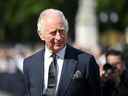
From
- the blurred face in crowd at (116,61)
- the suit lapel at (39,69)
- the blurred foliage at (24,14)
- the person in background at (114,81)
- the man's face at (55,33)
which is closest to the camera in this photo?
the man's face at (55,33)

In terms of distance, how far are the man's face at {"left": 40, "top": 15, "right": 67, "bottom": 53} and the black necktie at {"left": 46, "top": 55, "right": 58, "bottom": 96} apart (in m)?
0.14

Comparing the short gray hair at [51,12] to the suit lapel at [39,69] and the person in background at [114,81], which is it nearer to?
the suit lapel at [39,69]

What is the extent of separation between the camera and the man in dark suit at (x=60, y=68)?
845 cm

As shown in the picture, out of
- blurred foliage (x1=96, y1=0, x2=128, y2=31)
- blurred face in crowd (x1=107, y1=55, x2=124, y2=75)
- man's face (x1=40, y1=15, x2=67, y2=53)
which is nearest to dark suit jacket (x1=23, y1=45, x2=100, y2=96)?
man's face (x1=40, y1=15, x2=67, y2=53)

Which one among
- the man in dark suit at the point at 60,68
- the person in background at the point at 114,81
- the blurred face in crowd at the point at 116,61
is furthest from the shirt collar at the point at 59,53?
the blurred face in crowd at the point at 116,61

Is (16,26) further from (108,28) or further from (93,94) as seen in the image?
(93,94)

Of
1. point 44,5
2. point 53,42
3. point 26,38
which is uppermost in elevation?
point 53,42

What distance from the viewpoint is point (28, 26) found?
4912 centimetres

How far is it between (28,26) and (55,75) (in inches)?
1601

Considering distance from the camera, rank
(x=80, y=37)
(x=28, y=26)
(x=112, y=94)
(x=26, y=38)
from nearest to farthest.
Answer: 1. (x=112, y=94)
2. (x=80, y=37)
3. (x=28, y=26)
4. (x=26, y=38)

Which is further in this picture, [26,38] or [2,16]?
[26,38]

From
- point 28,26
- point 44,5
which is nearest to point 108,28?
point 28,26

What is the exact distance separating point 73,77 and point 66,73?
0.08 metres

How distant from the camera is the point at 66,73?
8539 mm
